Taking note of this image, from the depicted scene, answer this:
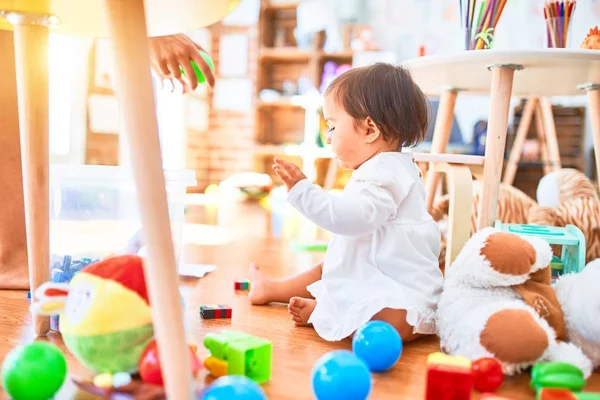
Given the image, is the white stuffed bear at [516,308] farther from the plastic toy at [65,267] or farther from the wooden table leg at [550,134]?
the wooden table leg at [550,134]

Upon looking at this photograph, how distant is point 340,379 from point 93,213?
56cm

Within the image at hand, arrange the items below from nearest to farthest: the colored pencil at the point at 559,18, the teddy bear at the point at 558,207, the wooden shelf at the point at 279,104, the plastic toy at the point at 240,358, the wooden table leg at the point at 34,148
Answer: the plastic toy at the point at 240,358, the wooden table leg at the point at 34,148, the colored pencil at the point at 559,18, the teddy bear at the point at 558,207, the wooden shelf at the point at 279,104

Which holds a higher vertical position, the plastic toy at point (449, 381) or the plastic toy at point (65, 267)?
the plastic toy at point (65, 267)

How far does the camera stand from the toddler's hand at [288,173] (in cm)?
77

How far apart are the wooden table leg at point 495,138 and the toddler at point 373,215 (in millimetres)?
235

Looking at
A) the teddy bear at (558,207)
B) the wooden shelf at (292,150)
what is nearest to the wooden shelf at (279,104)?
the wooden shelf at (292,150)

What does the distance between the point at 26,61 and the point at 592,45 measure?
109 cm

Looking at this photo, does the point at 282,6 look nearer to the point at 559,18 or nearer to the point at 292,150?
the point at 292,150

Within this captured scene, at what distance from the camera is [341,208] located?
0.76 m

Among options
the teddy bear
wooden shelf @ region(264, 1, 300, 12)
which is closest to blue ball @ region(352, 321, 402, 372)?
the teddy bear

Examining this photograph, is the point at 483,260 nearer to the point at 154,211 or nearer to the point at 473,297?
the point at 473,297

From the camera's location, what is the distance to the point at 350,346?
2.60ft

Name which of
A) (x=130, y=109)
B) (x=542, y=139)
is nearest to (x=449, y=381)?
(x=130, y=109)

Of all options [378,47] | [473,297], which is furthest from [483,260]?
[378,47]
